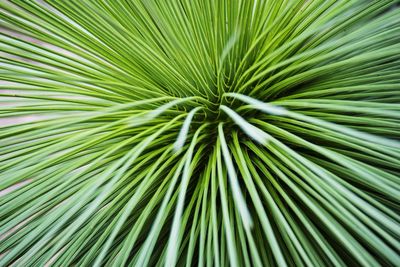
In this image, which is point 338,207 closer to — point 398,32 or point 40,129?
point 398,32

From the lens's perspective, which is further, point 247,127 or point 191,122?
point 191,122

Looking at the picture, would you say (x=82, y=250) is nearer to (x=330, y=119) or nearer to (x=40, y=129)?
(x=40, y=129)

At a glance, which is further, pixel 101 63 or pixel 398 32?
pixel 101 63

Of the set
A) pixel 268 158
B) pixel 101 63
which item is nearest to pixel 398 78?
pixel 268 158

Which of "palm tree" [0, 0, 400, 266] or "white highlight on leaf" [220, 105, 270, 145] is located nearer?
"white highlight on leaf" [220, 105, 270, 145]

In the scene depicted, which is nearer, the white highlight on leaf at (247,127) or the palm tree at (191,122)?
the white highlight on leaf at (247,127)

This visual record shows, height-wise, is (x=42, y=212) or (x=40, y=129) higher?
(x=40, y=129)

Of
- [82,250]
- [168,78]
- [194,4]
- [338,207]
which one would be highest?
[194,4]
